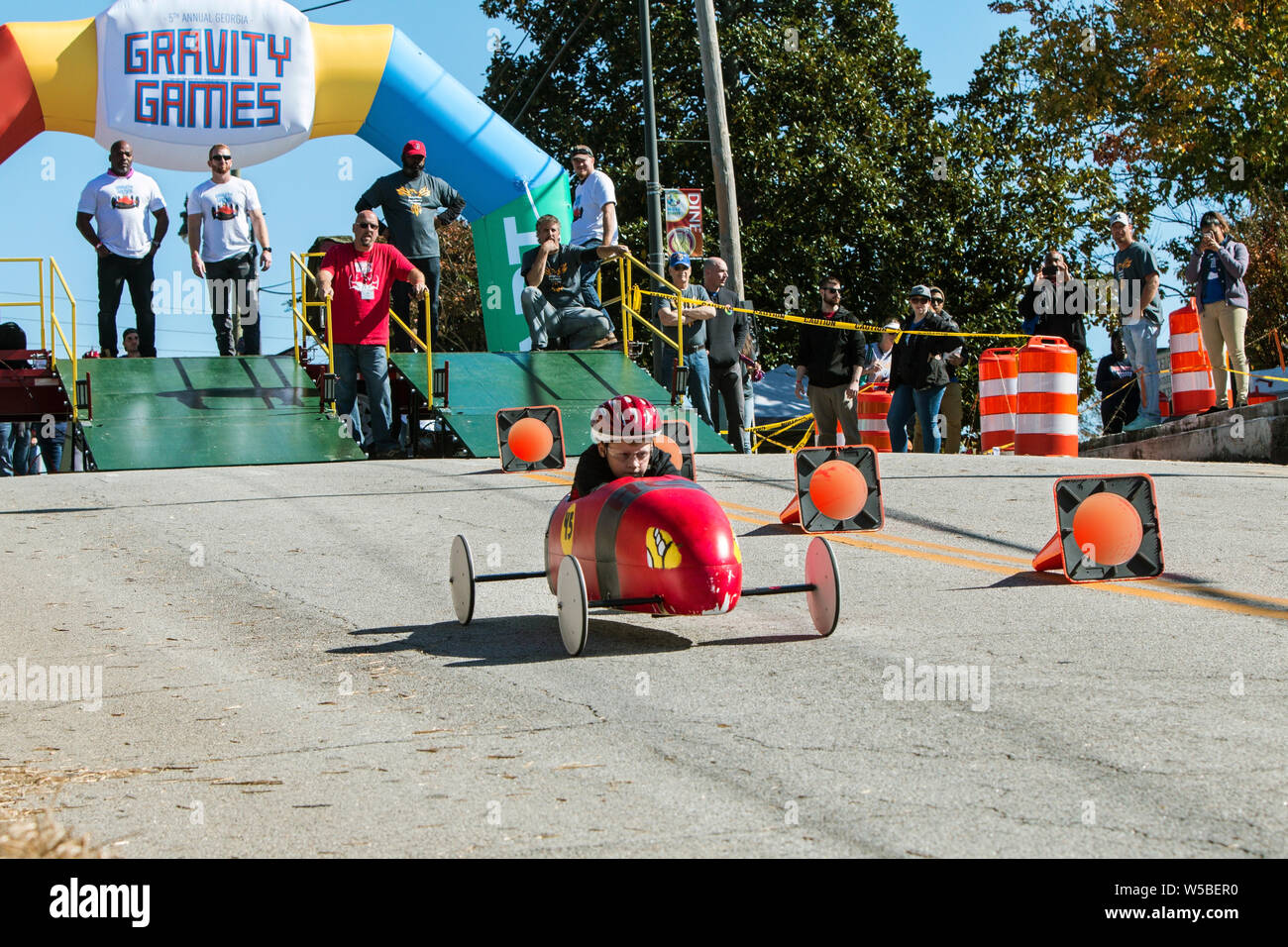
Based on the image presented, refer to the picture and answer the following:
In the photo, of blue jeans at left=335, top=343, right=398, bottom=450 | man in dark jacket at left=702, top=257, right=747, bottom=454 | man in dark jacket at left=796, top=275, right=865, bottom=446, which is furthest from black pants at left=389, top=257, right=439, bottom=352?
man in dark jacket at left=796, top=275, right=865, bottom=446

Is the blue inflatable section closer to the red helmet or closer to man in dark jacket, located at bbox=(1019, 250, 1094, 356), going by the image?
man in dark jacket, located at bbox=(1019, 250, 1094, 356)

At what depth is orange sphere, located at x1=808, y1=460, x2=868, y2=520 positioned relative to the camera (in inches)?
437

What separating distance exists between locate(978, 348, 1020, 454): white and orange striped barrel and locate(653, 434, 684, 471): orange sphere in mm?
9599

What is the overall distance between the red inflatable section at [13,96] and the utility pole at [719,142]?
9.11 m

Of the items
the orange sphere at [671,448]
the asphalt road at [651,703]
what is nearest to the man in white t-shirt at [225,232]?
the asphalt road at [651,703]

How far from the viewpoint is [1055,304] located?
56.7 feet

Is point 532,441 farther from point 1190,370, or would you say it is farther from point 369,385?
point 1190,370

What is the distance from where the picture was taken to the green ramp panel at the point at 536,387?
17234mm

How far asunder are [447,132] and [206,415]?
5.54 meters
